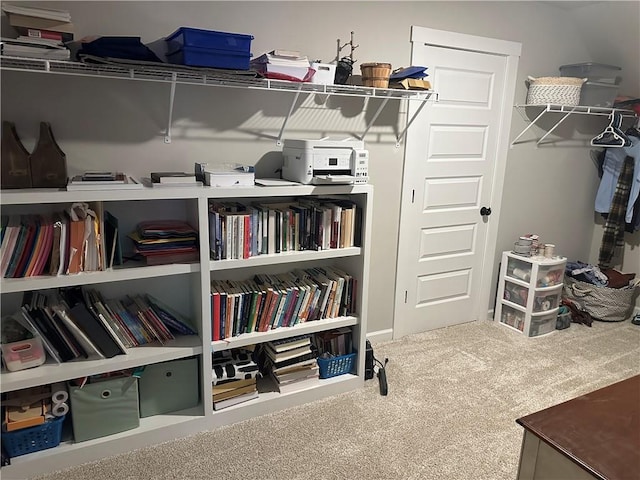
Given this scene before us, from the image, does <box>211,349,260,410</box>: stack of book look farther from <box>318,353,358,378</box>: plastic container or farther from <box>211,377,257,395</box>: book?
<box>318,353,358,378</box>: plastic container

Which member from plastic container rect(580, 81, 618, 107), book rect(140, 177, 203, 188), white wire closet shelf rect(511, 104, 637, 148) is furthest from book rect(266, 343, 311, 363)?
plastic container rect(580, 81, 618, 107)

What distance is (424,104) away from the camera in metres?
2.85

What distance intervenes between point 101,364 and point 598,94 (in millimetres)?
3635

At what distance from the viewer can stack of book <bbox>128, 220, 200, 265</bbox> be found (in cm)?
203

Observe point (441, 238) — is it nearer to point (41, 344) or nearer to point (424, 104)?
point (424, 104)

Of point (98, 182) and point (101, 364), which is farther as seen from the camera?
point (101, 364)

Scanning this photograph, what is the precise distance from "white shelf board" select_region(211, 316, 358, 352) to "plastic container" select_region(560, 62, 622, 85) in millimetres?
2450

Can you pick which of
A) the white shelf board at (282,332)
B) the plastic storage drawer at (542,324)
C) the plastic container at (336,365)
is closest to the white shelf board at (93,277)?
the white shelf board at (282,332)

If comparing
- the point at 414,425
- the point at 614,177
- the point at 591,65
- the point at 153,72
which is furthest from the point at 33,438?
the point at 614,177

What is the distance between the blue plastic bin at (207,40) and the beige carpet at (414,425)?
174cm

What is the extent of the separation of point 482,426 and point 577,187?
2.45 meters

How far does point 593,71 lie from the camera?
3.28 meters

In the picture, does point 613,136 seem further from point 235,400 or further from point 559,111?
point 235,400

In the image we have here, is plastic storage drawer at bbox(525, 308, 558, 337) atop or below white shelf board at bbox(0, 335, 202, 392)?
below
